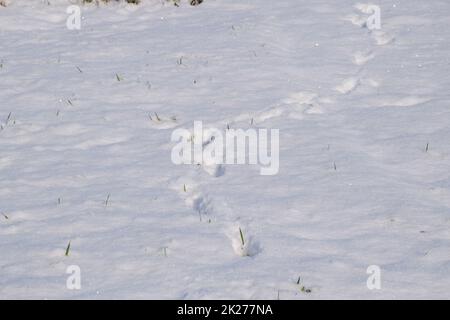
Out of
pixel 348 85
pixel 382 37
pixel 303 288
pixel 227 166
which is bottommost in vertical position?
pixel 382 37

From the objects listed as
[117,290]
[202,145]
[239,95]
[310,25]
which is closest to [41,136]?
[202,145]

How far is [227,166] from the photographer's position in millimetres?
6246

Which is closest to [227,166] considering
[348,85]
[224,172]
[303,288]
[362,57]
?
[224,172]

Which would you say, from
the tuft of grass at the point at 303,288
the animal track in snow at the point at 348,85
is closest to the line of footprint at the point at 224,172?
the animal track in snow at the point at 348,85

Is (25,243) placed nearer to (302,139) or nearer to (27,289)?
(27,289)

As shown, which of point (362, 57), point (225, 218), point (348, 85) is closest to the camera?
point (225, 218)

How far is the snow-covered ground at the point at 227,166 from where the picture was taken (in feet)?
15.7

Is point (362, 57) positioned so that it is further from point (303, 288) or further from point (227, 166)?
point (303, 288)

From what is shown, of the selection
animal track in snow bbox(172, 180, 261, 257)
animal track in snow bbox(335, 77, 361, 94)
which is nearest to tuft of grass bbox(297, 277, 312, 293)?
animal track in snow bbox(172, 180, 261, 257)

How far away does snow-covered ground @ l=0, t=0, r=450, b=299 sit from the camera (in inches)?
188

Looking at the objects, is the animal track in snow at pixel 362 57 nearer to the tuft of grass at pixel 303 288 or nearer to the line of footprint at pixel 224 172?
the line of footprint at pixel 224 172

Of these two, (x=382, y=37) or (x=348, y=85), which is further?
(x=382, y=37)

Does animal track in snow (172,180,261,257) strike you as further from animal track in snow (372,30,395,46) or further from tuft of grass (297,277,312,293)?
animal track in snow (372,30,395,46)
